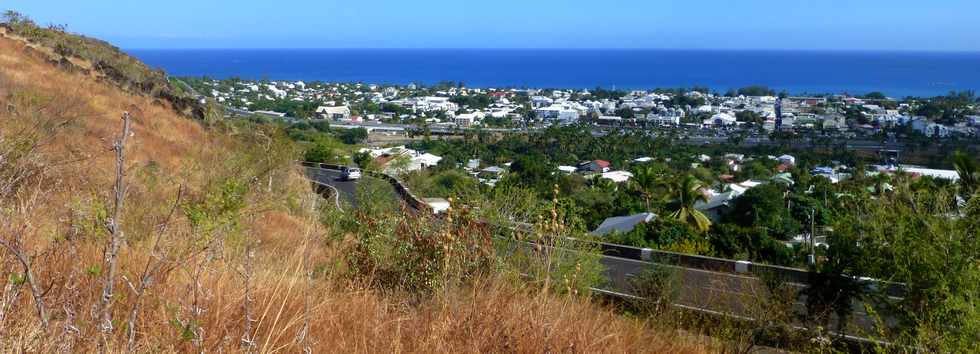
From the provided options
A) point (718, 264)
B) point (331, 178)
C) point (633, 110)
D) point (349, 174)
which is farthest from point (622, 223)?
point (633, 110)

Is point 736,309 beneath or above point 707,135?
above

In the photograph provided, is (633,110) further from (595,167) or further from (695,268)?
(695,268)

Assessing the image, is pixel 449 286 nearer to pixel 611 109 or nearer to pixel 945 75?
pixel 611 109

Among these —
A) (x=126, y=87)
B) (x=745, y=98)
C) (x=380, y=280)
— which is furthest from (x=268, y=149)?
(x=745, y=98)

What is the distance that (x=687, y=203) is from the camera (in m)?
19.9

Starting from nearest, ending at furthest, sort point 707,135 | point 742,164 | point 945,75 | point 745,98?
point 742,164
point 707,135
point 745,98
point 945,75

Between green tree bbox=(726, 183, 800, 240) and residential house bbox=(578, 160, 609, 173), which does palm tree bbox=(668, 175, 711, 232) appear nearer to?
green tree bbox=(726, 183, 800, 240)

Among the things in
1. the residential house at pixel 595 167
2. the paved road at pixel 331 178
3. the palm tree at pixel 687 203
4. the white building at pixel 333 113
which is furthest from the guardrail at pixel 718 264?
the white building at pixel 333 113

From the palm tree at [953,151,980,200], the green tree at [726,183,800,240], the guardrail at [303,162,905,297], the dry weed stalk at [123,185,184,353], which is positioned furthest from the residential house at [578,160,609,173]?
the dry weed stalk at [123,185,184,353]

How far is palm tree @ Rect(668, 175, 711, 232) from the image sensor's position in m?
19.3

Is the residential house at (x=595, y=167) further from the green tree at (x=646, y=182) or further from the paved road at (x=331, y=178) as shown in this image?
the paved road at (x=331, y=178)

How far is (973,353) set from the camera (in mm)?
3824

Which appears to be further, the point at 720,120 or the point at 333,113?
the point at 720,120

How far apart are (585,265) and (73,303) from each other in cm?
361
